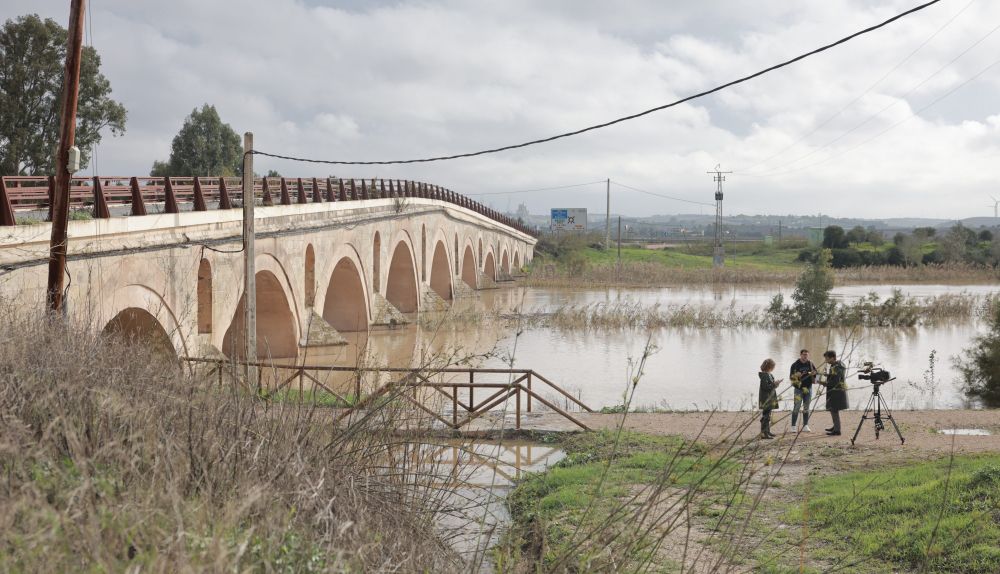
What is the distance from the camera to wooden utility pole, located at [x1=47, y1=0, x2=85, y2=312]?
10.4m

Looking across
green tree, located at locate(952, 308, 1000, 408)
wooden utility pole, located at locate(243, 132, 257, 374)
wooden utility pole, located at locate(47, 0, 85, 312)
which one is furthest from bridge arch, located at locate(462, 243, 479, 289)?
wooden utility pole, located at locate(47, 0, 85, 312)

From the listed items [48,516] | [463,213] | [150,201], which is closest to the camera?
[48,516]

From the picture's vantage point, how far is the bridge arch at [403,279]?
3812cm

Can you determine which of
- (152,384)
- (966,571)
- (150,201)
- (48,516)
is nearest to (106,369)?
(152,384)

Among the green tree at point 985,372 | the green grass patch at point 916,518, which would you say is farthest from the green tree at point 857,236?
the green grass patch at point 916,518

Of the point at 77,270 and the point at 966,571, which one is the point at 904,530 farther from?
the point at 77,270

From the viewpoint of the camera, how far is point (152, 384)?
6.01 m

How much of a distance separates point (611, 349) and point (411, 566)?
23257 mm

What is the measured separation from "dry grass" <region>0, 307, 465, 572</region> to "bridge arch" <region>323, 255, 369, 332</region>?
23.1 metres

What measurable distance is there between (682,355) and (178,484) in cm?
2325

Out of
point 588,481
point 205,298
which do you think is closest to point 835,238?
point 205,298

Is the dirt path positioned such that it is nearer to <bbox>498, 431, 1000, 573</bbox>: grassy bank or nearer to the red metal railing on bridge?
<bbox>498, 431, 1000, 573</bbox>: grassy bank

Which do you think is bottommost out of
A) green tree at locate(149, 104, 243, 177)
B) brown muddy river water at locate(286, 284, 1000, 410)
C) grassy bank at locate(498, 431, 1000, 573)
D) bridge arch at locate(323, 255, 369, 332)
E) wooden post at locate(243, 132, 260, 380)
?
brown muddy river water at locate(286, 284, 1000, 410)

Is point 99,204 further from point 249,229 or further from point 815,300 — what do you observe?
point 815,300
